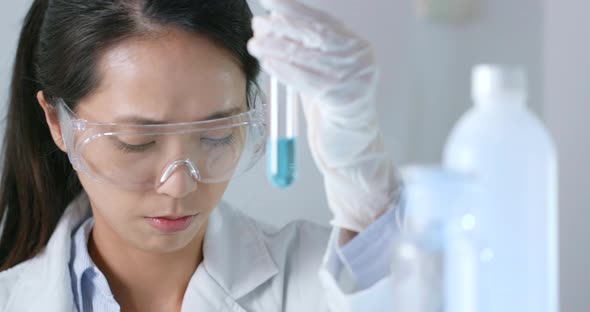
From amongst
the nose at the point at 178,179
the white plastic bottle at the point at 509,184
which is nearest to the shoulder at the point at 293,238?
the nose at the point at 178,179

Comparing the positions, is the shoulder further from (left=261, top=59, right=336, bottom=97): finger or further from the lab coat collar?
(left=261, top=59, right=336, bottom=97): finger

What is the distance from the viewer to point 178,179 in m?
1.36

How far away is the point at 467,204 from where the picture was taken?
3.00ft

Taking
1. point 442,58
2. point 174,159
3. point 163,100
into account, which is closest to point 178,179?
point 174,159

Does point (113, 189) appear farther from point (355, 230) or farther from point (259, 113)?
point (355, 230)

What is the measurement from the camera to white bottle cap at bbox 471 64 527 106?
901 mm

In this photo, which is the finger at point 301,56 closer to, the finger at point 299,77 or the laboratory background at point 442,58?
the finger at point 299,77

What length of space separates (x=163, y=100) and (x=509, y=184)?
2.19 feet

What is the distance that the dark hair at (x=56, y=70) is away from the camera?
145cm

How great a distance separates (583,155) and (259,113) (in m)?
0.71

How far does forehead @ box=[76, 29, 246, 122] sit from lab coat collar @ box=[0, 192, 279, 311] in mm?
379

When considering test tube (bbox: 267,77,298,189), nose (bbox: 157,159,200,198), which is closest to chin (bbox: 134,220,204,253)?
nose (bbox: 157,159,200,198)

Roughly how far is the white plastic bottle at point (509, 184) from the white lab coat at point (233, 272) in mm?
675

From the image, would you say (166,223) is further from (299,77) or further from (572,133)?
(572,133)
